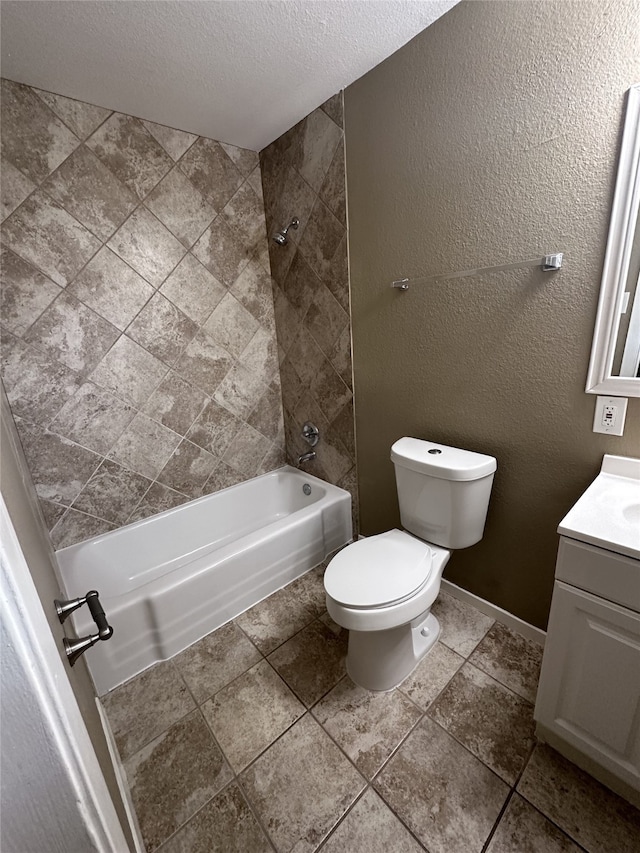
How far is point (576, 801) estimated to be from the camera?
993mm

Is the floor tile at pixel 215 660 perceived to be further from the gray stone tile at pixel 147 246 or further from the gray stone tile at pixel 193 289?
the gray stone tile at pixel 147 246

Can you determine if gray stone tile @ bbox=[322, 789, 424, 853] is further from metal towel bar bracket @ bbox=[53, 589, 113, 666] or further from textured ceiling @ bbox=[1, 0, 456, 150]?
textured ceiling @ bbox=[1, 0, 456, 150]

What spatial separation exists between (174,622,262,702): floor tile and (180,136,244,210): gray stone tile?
2.18 m

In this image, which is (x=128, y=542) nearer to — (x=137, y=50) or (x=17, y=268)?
(x=17, y=268)

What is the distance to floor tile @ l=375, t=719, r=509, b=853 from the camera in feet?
3.11

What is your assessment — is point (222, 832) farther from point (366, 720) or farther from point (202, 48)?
point (202, 48)

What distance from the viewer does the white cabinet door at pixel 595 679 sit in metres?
0.86

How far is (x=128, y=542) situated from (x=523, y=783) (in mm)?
1895

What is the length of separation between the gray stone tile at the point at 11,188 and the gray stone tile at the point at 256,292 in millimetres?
954

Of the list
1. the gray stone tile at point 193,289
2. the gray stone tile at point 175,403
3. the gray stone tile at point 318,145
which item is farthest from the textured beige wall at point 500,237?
the gray stone tile at point 175,403

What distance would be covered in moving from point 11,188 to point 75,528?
1528 millimetres

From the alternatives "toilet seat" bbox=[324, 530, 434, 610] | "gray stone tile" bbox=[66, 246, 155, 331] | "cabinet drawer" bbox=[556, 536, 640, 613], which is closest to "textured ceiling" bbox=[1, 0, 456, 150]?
"gray stone tile" bbox=[66, 246, 155, 331]

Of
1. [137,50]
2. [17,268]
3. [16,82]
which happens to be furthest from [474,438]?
[16,82]

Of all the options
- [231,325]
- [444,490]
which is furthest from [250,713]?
[231,325]
